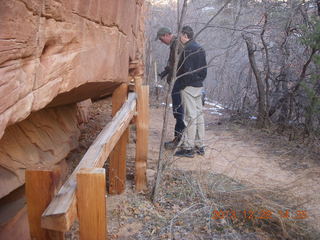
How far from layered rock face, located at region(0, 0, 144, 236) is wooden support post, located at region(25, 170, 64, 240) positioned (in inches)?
9.5

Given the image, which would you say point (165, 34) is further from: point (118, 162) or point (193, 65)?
point (118, 162)

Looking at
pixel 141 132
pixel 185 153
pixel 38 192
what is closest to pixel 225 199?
pixel 141 132

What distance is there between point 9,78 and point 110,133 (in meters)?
1.20

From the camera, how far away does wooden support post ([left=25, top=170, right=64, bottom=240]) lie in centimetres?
146

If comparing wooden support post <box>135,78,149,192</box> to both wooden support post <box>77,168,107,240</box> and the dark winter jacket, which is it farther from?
wooden support post <box>77,168,107,240</box>

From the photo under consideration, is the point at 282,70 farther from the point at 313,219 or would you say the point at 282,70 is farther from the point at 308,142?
the point at 313,219

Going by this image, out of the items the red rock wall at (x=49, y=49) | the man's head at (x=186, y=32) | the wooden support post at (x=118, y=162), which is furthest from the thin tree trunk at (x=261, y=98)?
the red rock wall at (x=49, y=49)

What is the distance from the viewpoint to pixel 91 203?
153 centimetres

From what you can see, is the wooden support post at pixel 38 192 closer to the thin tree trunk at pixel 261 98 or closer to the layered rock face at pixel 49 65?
the layered rock face at pixel 49 65

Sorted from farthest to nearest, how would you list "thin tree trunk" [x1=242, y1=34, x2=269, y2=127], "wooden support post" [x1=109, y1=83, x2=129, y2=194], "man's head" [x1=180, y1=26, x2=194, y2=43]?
"thin tree trunk" [x1=242, y1=34, x2=269, y2=127]
"man's head" [x1=180, y1=26, x2=194, y2=43]
"wooden support post" [x1=109, y1=83, x2=129, y2=194]

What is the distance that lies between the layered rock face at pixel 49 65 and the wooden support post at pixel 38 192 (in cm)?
24

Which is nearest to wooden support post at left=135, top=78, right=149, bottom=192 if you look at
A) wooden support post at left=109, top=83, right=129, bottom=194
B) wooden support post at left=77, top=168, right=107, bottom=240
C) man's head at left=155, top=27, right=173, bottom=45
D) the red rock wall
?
wooden support post at left=109, top=83, right=129, bottom=194

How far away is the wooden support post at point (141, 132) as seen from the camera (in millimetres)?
3607

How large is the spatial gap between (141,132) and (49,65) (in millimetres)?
1942
